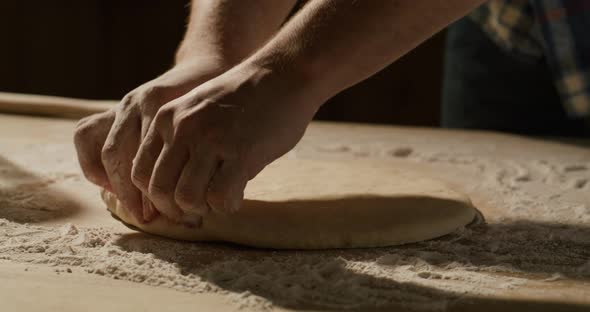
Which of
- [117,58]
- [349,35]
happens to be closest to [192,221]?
[349,35]

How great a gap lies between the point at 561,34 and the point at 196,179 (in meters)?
1.16

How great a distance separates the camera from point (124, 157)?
1174 mm

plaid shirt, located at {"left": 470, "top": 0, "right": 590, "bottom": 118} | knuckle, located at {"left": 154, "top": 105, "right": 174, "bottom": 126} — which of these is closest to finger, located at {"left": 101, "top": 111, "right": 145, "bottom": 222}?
knuckle, located at {"left": 154, "top": 105, "right": 174, "bottom": 126}

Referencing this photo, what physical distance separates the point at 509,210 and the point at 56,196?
0.81 m

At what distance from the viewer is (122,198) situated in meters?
1.19

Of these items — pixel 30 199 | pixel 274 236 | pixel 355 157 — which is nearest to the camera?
pixel 274 236

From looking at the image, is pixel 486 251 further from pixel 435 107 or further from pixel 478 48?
pixel 435 107

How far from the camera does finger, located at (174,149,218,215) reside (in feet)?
3.40

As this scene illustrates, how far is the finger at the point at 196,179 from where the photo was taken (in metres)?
1.04

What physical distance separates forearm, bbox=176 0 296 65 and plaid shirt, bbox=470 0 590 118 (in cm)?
65

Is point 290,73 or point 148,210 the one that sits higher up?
point 290,73

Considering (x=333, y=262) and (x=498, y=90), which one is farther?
(x=498, y=90)

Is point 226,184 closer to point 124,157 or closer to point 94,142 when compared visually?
point 124,157

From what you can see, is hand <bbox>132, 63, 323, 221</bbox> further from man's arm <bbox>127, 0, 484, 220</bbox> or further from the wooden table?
the wooden table
